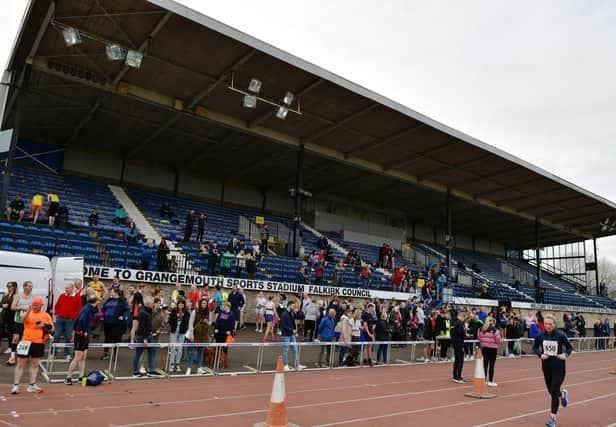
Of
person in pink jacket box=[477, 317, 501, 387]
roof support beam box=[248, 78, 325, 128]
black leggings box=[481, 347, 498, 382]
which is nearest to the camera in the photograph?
person in pink jacket box=[477, 317, 501, 387]

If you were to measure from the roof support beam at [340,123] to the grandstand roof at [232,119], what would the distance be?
0.18ft

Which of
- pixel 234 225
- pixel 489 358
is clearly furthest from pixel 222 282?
pixel 489 358

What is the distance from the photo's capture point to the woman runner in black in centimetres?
801

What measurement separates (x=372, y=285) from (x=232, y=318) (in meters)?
14.3

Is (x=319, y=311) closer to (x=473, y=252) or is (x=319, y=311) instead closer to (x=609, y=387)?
(x=609, y=387)

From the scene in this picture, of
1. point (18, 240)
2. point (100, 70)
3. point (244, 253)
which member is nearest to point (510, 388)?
point (244, 253)

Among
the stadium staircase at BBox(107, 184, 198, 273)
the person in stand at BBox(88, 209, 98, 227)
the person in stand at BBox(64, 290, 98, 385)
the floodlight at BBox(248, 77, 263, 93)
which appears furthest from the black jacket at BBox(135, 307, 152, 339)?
the person in stand at BBox(88, 209, 98, 227)

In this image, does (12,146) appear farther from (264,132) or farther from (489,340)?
(489,340)

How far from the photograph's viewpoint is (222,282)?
19141 mm

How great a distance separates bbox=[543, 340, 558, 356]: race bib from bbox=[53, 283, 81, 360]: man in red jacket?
31.3ft

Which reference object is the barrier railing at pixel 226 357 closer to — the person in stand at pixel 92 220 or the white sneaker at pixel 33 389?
the white sneaker at pixel 33 389

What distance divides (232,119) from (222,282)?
8171mm

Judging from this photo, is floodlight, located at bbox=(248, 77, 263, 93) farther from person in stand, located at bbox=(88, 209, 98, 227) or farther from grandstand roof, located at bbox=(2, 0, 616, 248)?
person in stand, located at bbox=(88, 209, 98, 227)

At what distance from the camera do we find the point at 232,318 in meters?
12.1
